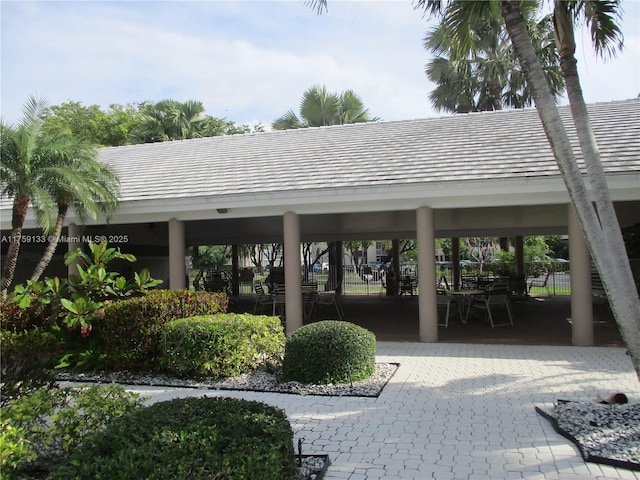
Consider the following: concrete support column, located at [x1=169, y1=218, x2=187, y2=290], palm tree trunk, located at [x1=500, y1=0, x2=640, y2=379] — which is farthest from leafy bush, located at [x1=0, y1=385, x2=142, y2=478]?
concrete support column, located at [x1=169, y1=218, x2=187, y2=290]

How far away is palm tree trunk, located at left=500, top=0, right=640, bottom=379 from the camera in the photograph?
4.49 m

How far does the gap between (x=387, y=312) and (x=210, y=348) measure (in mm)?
8359

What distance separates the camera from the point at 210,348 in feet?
22.7

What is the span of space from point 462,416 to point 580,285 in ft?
15.3

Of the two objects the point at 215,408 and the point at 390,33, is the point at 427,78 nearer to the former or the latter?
the point at 390,33

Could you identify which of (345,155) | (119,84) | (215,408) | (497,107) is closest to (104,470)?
(215,408)

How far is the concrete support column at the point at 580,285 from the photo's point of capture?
8.67 metres

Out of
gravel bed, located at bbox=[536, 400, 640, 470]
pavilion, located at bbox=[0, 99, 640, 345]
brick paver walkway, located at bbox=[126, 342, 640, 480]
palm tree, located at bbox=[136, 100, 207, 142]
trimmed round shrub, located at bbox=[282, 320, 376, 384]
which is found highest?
palm tree, located at bbox=[136, 100, 207, 142]

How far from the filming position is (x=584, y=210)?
4.59 metres

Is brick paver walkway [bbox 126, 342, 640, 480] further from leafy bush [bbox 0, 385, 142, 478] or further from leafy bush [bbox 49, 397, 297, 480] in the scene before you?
leafy bush [bbox 0, 385, 142, 478]

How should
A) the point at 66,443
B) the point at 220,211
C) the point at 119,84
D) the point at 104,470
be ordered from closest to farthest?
the point at 104,470
the point at 66,443
the point at 119,84
the point at 220,211

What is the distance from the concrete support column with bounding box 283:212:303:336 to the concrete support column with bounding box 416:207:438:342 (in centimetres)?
238

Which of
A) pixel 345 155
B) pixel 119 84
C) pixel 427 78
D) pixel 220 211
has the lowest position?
pixel 220 211

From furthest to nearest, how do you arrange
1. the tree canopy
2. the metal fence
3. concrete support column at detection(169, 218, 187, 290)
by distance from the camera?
the tree canopy, the metal fence, concrete support column at detection(169, 218, 187, 290)
